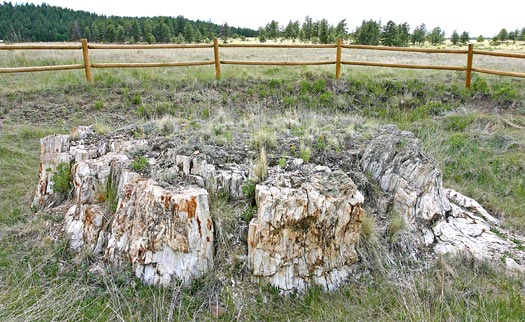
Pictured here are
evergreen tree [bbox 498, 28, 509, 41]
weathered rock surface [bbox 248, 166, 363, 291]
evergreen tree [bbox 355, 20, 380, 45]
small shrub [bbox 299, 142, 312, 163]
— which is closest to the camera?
weathered rock surface [bbox 248, 166, 363, 291]

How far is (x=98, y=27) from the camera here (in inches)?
Result: 1895

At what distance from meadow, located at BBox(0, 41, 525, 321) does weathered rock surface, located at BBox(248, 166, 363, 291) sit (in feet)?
0.45

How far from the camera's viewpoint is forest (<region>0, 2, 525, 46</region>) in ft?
105

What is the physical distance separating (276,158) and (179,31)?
52.3m

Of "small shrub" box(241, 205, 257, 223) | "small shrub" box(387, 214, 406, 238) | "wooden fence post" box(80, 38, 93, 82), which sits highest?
"wooden fence post" box(80, 38, 93, 82)

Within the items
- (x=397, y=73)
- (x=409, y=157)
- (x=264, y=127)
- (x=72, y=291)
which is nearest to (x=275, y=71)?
(x=397, y=73)

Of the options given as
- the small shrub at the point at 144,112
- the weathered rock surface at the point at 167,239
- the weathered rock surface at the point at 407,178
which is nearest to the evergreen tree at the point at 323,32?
the small shrub at the point at 144,112

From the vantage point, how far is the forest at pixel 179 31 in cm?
3186

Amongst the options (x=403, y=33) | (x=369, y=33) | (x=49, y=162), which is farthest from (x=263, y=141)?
(x=403, y=33)

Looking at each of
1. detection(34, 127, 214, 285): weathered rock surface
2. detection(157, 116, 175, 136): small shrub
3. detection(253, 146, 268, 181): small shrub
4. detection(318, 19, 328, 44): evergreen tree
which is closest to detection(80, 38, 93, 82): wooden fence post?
detection(157, 116, 175, 136): small shrub

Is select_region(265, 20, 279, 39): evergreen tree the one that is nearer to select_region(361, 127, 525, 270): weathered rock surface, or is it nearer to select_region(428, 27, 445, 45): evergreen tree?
select_region(428, 27, 445, 45): evergreen tree

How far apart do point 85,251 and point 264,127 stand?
2.63m

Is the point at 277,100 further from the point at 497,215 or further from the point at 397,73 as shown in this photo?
the point at 497,215

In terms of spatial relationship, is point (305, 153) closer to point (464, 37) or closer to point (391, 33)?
point (391, 33)
